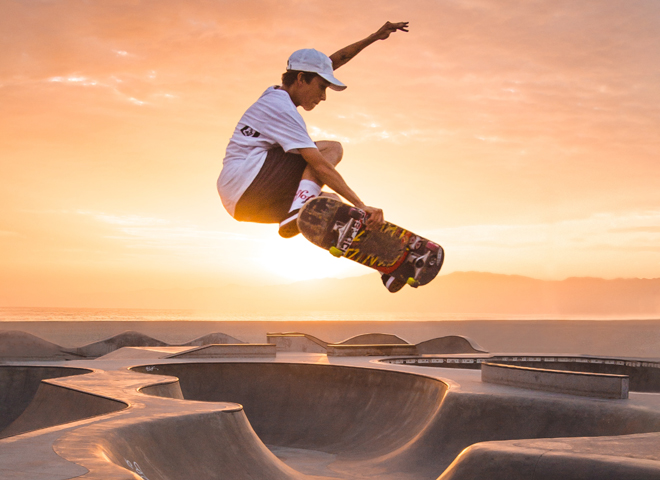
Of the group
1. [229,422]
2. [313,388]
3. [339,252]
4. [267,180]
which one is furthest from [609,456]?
[313,388]

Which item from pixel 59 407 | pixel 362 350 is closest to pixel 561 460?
pixel 59 407

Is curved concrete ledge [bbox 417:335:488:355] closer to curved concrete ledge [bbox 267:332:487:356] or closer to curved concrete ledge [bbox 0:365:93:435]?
curved concrete ledge [bbox 267:332:487:356]

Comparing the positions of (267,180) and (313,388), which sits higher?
(267,180)

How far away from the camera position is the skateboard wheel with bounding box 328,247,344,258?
4872mm

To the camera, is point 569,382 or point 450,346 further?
point 450,346

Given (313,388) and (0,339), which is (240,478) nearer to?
(313,388)

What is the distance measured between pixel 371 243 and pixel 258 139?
1.46m

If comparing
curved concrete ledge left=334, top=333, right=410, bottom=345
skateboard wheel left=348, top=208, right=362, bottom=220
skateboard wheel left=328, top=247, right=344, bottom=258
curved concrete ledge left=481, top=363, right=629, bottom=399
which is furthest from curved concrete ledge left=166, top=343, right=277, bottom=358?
skateboard wheel left=348, top=208, right=362, bottom=220

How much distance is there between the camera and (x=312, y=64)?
406 centimetres

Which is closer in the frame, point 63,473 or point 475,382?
point 63,473

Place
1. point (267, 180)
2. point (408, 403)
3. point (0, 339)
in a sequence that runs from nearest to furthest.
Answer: point (267, 180) < point (408, 403) < point (0, 339)

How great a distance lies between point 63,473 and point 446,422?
25.9ft

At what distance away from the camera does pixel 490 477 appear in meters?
5.18

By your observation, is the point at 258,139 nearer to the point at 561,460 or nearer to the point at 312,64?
the point at 312,64
